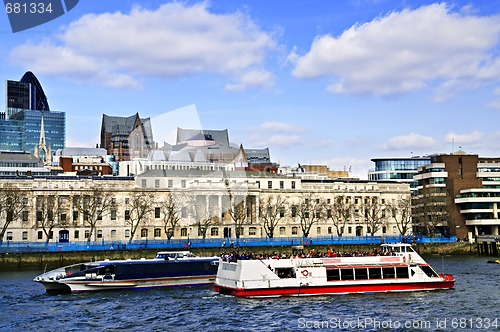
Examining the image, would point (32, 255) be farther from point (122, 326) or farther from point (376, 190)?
point (376, 190)

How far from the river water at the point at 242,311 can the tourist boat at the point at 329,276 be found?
1.24 m

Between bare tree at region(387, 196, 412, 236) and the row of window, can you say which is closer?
the row of window

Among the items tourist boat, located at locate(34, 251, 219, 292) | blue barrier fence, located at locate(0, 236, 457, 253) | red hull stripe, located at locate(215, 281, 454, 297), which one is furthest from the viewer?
blue barrier fence, located at locate(0, 236, 457, 253)

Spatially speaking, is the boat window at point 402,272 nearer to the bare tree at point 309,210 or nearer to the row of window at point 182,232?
the row of window at point 182,232

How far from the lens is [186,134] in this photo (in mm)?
166625

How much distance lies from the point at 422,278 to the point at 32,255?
185 ft

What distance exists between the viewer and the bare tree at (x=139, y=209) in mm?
119562

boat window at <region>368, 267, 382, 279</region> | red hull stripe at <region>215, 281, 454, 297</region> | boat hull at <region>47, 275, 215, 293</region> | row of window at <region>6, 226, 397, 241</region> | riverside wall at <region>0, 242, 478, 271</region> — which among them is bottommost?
red hull stripe at <region>215, 281, 454, 297</region>

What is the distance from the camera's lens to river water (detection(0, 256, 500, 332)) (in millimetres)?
46750

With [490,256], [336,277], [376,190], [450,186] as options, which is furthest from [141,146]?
[336,277]

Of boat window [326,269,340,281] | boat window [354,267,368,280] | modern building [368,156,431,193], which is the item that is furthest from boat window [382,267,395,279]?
modern building [368,156,431,193]

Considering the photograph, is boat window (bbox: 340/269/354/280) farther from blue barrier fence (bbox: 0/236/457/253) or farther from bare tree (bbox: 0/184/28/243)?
bare tree (bbox: 0/184/28/243)

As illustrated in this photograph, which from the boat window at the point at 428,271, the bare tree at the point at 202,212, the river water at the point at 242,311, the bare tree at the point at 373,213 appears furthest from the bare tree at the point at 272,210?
the boat window at the point at 428,271

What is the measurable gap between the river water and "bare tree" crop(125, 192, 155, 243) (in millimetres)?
52444
